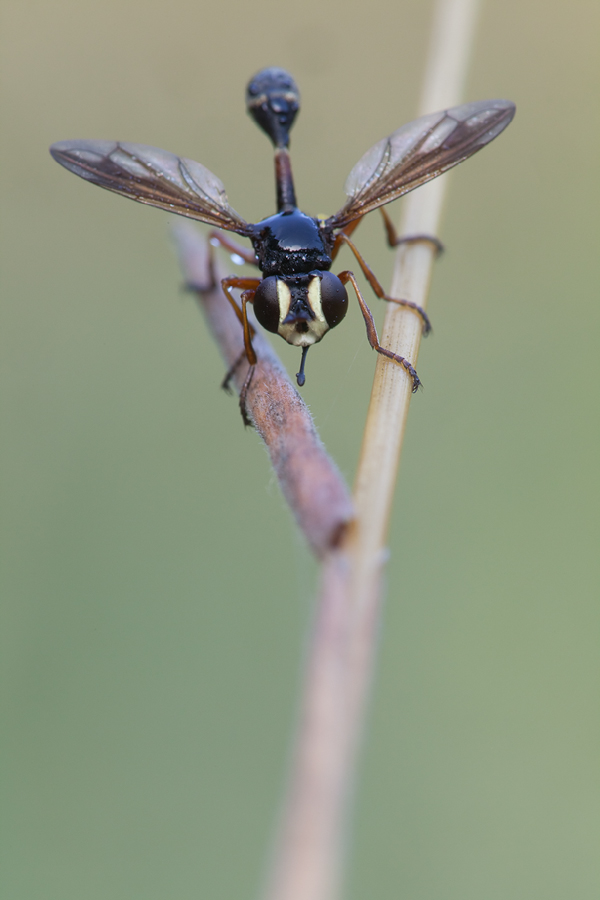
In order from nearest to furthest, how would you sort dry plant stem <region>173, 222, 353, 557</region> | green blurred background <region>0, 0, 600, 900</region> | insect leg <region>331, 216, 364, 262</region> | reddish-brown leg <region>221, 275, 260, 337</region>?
dry plant stem <region>173, 222, 353, 557</region> → reddish-brown leg <region>221, 275, 260, 337</region> → green blurred background <region>0, 0, 600, 900</region> → insect leg <region>331, 216, 364, 262</region>

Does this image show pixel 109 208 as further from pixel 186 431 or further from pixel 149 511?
pixel 149 511

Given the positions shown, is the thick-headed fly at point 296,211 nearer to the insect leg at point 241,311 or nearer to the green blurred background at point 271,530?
the insect leg at point 241,311

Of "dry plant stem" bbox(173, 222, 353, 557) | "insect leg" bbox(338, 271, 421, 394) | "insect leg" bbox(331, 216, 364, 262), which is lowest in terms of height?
"dry plant stem" bbox(173, 222, 353, 557)

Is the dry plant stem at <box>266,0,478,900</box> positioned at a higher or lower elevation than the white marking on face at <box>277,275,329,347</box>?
lower

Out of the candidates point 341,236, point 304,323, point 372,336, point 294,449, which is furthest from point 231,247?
point 294,449

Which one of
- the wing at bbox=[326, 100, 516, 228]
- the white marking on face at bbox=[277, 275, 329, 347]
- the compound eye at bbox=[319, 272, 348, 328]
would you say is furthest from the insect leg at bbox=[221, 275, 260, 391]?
the wing at bbox=[326, 100, 516, 228]

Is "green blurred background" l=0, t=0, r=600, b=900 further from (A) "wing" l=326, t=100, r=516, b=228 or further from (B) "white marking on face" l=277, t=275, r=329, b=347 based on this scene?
(A) "wing" l=326, t=100, r=516, b=228

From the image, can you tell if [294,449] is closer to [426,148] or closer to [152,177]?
[426,148]
